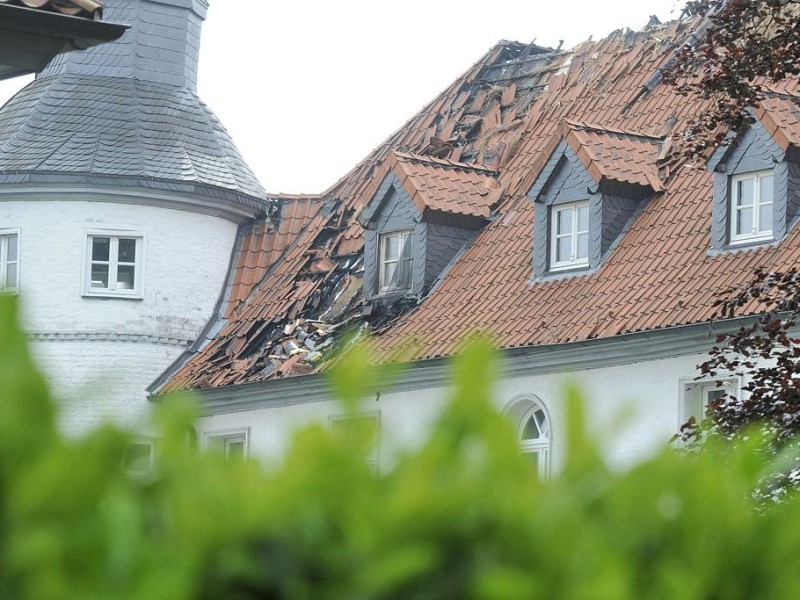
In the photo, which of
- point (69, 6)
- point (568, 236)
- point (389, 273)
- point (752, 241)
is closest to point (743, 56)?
point (69, 6)

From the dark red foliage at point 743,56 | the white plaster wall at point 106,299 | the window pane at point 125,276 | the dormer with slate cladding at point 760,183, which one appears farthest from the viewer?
the window pane at point 125,276

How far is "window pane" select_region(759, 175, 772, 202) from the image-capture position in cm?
1911

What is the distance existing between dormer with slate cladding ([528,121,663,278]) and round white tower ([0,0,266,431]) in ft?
22.5

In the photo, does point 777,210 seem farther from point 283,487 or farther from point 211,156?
point 283,487

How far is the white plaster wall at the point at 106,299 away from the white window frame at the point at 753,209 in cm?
970

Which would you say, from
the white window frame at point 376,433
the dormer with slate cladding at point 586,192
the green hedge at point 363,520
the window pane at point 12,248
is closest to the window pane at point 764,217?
the dormer with slate cladding at point 586,192

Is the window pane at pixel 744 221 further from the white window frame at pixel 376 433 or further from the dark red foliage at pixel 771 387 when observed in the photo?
the white window frame at pixel 376 433

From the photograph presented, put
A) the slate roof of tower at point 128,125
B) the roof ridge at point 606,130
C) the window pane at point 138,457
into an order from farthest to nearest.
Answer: the slate roof of tower at point 128,125 < the roof ridge at point 606,130 < the window pane at point 138,457

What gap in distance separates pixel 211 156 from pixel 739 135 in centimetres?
1561

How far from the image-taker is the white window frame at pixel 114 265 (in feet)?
85.6

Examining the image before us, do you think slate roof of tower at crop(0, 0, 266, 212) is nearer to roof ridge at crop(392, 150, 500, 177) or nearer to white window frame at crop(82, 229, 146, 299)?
white window frame at crop(82, 229, 146, 299)

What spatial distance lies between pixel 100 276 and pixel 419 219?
5692 mm

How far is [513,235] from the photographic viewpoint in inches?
886

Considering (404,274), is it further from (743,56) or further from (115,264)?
(743,56)
